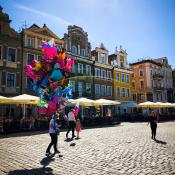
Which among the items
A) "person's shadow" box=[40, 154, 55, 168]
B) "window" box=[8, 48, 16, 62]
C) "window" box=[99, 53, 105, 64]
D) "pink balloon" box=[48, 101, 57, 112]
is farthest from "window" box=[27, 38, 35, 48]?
"person's shadow" box=[40, 154, 55, 168]

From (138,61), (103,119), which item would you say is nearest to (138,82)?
(138,61)

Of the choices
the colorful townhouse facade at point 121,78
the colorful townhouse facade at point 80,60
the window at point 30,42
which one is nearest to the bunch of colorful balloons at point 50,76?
the window at point 30,42

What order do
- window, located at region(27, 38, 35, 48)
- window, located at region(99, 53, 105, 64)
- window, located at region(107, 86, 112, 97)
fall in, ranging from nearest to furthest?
1. window, located at region(27, 38, 35, 48)
2. window, located at region(99, 53, 105, 64)
3. window, located at region(107, 86, 112, 97)

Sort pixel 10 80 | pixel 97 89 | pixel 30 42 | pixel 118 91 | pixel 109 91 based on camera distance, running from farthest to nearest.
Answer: pixel 118 91
pixel 109 91
pixel 97 89
pixel 30 42
pixel 10 80

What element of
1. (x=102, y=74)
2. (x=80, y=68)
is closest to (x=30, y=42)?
(x=80, y=68)

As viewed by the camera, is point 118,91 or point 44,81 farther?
point 118,91

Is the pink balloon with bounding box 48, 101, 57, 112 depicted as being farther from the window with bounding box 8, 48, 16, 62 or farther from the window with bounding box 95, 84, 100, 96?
the window with bounding box 95, 84, 100, 96

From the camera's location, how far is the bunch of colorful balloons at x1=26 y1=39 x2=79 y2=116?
7.92 meters

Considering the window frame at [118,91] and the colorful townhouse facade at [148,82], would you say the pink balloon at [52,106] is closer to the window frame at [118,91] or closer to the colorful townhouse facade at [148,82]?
the window frame at [118,91]

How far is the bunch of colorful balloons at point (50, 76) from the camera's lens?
792 cm

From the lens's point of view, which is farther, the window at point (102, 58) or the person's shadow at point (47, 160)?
the window at point (102, 58)

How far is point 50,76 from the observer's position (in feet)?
26.2

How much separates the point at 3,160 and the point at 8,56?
67.0 ft

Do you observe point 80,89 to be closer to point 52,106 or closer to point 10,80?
point 10,80
